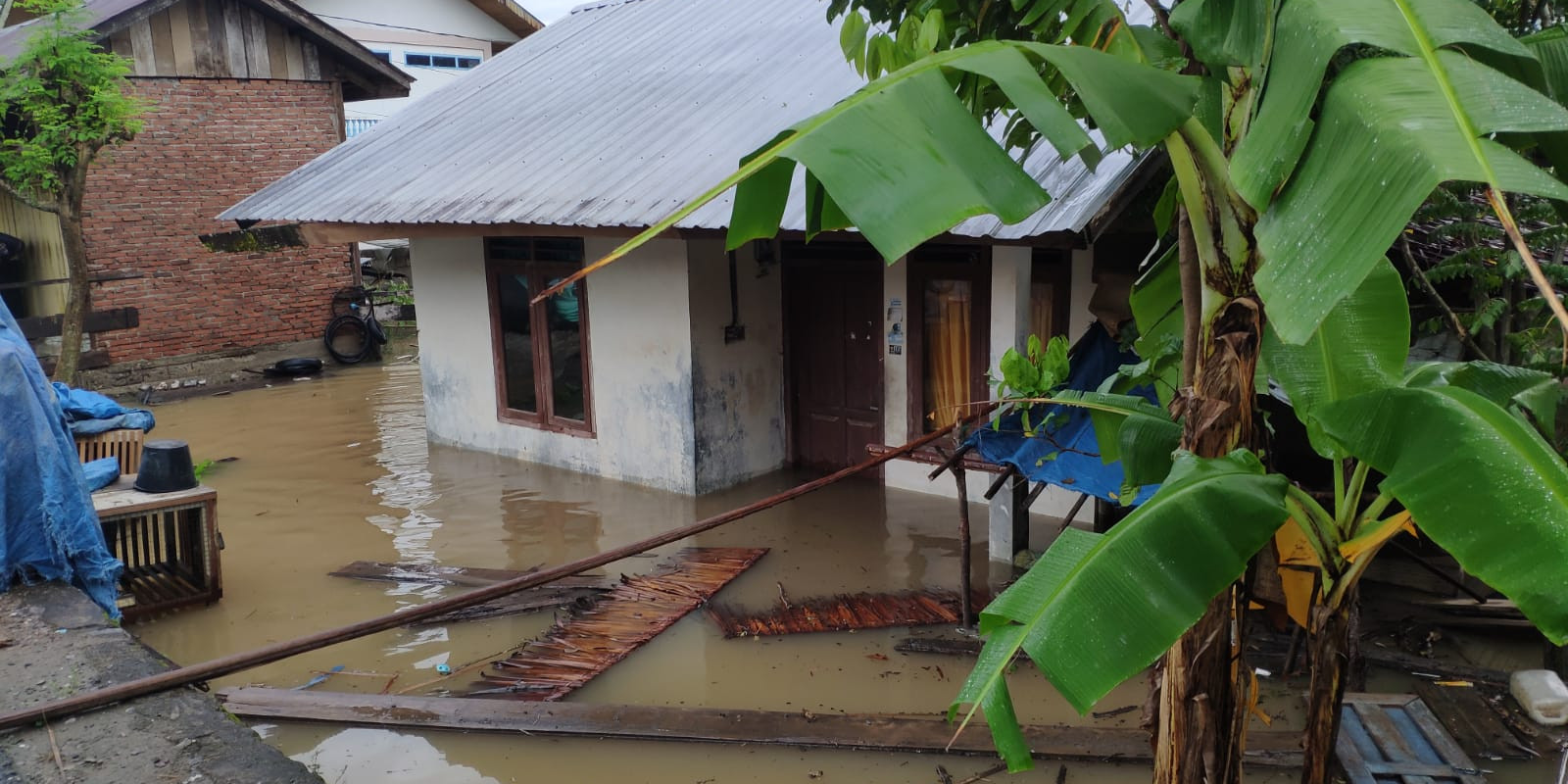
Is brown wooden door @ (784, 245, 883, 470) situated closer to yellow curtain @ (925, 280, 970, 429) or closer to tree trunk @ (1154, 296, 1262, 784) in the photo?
yellow curtain @ (925, 280, 970, 429)

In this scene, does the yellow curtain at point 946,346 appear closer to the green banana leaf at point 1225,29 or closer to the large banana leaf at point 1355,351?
the large banana leaf at point 1355,351

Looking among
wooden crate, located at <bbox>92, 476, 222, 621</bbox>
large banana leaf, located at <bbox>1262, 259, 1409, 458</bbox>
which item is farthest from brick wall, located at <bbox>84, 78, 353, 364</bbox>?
large banana leaf, located at <bbox>1262, 259, 1409, 458</bbox>

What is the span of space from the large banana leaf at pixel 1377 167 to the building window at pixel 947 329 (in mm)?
6465

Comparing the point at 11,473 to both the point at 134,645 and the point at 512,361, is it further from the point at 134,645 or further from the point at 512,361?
the point at 512,361

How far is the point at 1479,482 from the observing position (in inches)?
88.5

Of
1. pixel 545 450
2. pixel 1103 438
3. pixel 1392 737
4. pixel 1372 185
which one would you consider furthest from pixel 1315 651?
pixel 545 450

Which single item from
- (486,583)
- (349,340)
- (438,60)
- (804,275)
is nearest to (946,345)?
(804,275)

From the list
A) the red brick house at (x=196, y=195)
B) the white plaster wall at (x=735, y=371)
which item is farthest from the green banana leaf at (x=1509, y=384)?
the red brick house at (x=196, y=195)

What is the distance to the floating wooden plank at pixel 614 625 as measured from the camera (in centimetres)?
640

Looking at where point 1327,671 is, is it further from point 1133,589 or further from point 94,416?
point 94,416

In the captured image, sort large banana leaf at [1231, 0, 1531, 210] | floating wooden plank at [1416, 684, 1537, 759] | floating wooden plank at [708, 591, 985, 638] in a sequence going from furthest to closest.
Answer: floating wooden plank at [708, 591, 985, 638], floating wooden plank at [1416, 684, 1537, 759], large banana leaf at [1231, 0, 1531, 210]

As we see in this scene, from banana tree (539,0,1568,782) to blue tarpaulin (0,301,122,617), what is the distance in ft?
18.3

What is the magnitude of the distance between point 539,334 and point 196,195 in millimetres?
8628

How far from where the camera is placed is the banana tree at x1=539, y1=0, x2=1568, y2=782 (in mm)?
2080
